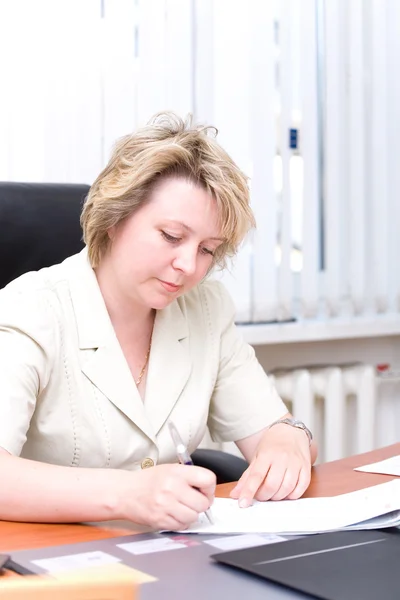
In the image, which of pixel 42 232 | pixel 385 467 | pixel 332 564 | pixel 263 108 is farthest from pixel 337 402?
pixel 332 564

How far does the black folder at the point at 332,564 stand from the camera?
0.82 metres

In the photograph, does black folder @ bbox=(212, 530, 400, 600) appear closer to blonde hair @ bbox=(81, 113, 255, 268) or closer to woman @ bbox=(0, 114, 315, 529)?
woman @ bbox=(0, 114, 315, 529)

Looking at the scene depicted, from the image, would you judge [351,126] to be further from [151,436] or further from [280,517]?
[280,517]

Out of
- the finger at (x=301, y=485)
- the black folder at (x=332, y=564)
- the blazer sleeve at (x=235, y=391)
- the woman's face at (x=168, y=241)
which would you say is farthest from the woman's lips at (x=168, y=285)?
the black folder at (x=332, y=564)

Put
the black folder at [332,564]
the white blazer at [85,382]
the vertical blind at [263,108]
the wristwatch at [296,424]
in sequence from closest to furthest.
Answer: the black folder at [332,564], the white blazer at [85,382], the wristwatch at [296,424], the vertical blind at [263,108]

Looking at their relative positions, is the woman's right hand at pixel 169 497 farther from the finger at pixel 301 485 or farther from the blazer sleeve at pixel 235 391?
the blazer sleeve at pixel 235 391

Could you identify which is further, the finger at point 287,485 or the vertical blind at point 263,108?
the vertical blind at point 263,108

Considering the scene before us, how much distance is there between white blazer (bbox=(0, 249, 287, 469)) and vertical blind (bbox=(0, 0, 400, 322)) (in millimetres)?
588

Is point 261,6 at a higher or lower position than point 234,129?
higher

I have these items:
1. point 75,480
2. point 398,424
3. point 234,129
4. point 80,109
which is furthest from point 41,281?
point 398,424

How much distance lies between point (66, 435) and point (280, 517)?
419mm

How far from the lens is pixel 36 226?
158 centimetres

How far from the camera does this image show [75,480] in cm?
112

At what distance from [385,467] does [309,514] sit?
13.6 inches
